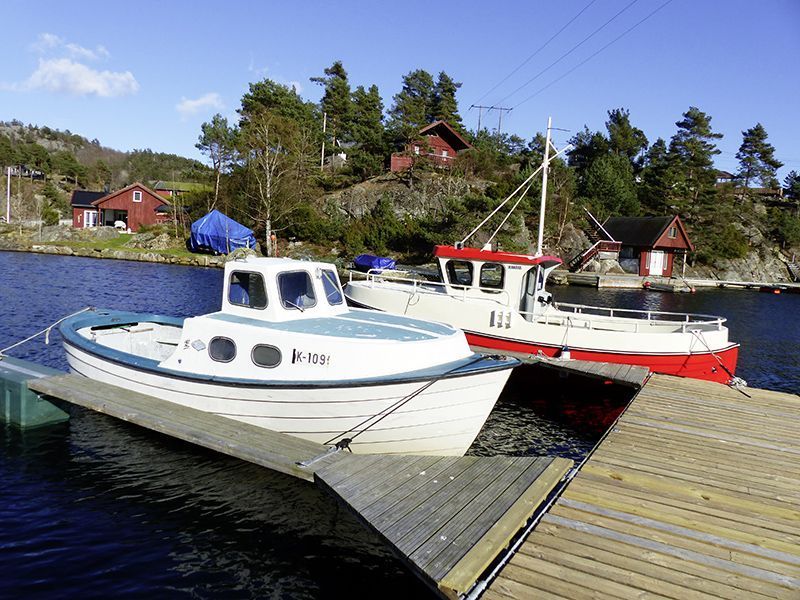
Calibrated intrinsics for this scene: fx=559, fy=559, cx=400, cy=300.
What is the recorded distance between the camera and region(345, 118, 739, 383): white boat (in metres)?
17.2

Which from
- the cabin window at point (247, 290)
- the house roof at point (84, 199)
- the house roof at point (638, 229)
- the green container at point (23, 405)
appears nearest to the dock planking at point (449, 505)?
the cabin window at point (247, 290)

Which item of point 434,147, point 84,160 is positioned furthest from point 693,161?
point 84,160

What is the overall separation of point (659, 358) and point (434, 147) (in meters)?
56.3

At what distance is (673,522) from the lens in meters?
6.91

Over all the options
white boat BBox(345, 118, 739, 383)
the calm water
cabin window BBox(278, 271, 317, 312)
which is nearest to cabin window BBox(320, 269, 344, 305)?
cabin window BBox(278, 271, 317, 312)

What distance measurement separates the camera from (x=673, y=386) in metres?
14.7

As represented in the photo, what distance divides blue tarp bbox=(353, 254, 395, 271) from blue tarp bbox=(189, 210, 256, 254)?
12072 millimetres

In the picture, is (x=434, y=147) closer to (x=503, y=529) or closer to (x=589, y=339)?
(x=589, y=339)

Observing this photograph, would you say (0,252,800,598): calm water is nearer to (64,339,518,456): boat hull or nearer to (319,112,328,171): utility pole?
(64,339,518,456): boat hull

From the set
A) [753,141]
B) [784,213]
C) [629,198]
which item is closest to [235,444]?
[629,198]

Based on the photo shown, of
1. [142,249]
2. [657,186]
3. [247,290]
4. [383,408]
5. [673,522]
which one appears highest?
[657,186]

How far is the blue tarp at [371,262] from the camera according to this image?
161 ft

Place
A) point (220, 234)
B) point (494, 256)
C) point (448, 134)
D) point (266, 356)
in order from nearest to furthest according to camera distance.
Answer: point (266, 356) → point (494, 256) → point (220, 234) → point (448, 134)

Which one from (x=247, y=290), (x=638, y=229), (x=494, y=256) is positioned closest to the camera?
(x=247, y=290)
